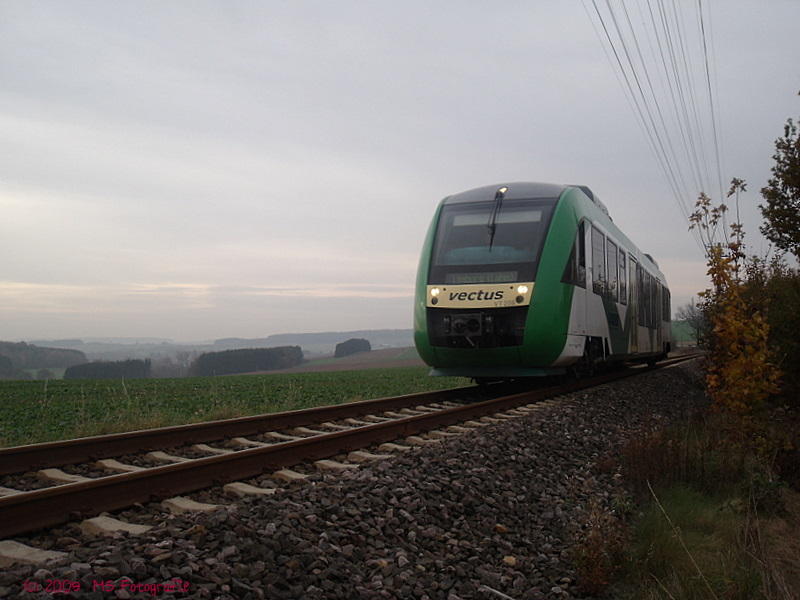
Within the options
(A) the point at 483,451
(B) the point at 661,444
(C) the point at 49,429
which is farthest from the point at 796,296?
(C) the point at 49,429

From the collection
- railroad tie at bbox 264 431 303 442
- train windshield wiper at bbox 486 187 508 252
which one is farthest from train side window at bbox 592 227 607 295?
railroad tie at bbox 264 431 303 442

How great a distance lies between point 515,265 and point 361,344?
71.6 metres

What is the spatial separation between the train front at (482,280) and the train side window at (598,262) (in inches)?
63.9

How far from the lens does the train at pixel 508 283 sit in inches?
401

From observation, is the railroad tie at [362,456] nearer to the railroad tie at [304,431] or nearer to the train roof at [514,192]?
the railroad tie at [304,431]

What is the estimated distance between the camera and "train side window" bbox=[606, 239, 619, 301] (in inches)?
543

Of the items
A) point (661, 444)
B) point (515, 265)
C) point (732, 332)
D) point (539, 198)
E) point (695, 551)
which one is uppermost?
point (539, 198)

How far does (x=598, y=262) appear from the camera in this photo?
12703mm

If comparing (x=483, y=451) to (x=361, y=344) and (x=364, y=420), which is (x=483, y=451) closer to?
(x=364, y=420)

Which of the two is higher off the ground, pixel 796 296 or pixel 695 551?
pixel 796 296

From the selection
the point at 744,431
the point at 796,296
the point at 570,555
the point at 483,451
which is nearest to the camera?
the point at 570,555

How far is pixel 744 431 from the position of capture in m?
7.68

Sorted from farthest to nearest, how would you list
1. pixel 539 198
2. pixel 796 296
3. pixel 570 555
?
pixel 539 198, pixel 796 296, pixel 570 555

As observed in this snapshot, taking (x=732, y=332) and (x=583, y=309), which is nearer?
(x=732, y=332)
